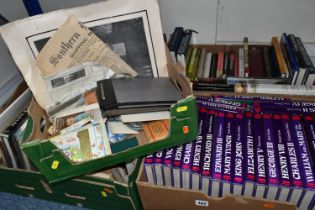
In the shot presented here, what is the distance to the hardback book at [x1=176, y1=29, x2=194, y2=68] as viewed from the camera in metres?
0.93

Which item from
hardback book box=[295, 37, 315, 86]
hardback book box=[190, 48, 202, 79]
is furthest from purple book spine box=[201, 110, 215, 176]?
hardback book box=[295, 37, 315, 86]

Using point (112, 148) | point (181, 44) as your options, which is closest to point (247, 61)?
point (181, 44)

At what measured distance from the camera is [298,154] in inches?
25.0

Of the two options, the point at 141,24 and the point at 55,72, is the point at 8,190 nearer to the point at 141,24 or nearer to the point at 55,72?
the point at 55,72

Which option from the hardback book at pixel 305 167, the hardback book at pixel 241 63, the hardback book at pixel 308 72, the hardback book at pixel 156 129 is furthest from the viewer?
the hardback book at pixel 241 63

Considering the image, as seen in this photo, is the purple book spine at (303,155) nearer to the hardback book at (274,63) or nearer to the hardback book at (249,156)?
the hardback book at (249,156)

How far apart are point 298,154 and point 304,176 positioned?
6 cm

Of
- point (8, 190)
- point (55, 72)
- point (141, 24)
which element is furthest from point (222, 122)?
point (8, 190)

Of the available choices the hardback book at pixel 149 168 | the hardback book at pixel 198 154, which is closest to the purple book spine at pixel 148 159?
the hardback book at pixel 149 168

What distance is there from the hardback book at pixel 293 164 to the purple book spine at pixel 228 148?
0.41 ft

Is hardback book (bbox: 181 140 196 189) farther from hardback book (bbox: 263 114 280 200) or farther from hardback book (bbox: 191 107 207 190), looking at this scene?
hardback book (bbox: 263 114 280 200)

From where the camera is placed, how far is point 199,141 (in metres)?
0.71

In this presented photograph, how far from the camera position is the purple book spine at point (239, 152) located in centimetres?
62

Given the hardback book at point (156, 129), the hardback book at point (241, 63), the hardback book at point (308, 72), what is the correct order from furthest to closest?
the hardback book at point (241, 63)
the hardback book at point (308, 72)
the hardback book at point (156, 129)
